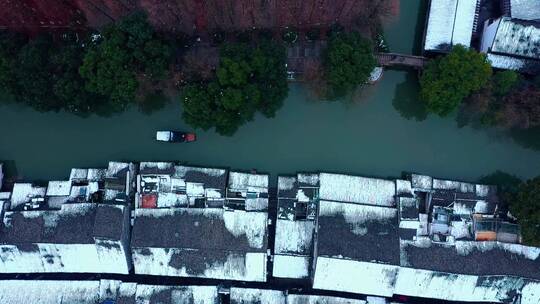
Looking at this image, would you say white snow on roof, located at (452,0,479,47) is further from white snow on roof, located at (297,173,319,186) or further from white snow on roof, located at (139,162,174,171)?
white snow on roof, located at (139,162,174,171)

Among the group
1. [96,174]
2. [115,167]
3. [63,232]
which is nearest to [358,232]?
[115,167]

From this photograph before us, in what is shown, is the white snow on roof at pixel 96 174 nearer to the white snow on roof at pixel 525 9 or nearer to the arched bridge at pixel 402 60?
the arched bridge at pixel 402 60

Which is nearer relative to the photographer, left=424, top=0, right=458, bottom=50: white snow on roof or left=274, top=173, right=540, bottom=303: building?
left=274, top=173, right=540, bottom=303: building

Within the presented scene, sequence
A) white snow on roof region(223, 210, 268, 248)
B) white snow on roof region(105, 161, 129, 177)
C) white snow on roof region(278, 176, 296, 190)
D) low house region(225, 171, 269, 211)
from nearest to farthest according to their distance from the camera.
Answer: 1. white snow on roof region(223, 210, 268, 248)
2. low house region(225, 171, 269, 211)
3. white snow on roof region(278, 176, 296, 190)
4. white snow on roof region(105, 161, 129, 177)

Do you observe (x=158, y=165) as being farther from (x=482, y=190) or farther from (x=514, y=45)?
(x=514, y=45)

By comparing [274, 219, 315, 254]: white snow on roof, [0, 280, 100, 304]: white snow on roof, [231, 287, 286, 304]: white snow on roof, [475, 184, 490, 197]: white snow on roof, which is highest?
[475, 184, 490, 197]: white snow on roof

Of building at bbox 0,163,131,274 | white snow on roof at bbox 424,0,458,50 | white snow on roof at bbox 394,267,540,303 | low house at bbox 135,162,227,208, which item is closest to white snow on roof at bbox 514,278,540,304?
white snow on roof at bbox 394,267,540,303

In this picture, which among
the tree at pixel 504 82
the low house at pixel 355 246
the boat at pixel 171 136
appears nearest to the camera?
the low house at pixel 355 246

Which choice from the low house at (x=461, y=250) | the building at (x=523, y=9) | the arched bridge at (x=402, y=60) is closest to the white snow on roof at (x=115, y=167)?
the low house at (x=461, y=250)

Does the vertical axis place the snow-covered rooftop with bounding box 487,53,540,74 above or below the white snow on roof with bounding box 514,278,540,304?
above
